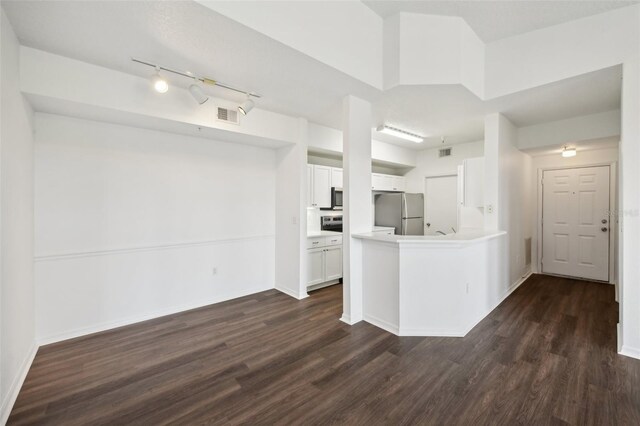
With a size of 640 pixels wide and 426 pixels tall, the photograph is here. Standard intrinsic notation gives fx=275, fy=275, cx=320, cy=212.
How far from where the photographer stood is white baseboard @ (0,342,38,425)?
1719mm

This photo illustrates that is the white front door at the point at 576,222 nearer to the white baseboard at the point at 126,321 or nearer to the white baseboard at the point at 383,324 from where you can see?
the white baseboard at the point at 383,324

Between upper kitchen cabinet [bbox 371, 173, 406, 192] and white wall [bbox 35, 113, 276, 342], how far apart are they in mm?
2323

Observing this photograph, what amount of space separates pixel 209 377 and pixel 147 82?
9.24 feet

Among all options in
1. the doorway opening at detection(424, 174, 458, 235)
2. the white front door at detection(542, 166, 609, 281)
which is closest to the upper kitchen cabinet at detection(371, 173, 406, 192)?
the doorway opening at detection(424, 174, 458, 235)

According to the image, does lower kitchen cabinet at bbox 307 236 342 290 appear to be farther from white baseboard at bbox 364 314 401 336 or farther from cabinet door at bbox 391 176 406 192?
cabinet door at bbox 391 176 406 192

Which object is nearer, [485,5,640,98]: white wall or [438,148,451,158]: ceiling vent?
[485,5,640,98]: white wall

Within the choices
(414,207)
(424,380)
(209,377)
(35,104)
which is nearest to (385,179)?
(414,207)

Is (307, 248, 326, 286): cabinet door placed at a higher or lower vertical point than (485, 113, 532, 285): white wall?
lower

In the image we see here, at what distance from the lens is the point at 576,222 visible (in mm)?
4836

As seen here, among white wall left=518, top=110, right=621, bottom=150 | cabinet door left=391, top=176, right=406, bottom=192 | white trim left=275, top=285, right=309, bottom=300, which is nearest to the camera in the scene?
white wall left=518, top=110, right=621, bottom=150

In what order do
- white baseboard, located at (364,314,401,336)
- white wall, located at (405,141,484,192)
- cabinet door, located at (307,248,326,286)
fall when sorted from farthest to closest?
white wall, located at (405,141,484,192) → cabinet door, located at (307,248,326,286) → white baseboard, located at (364,314,401,336)

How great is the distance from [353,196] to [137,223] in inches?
98.6

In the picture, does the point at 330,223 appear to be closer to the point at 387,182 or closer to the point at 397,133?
the point at 387,182

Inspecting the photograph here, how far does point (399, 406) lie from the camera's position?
1814mm
